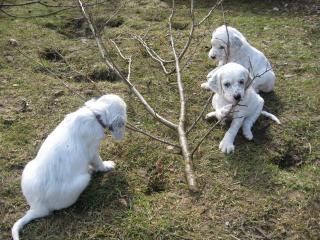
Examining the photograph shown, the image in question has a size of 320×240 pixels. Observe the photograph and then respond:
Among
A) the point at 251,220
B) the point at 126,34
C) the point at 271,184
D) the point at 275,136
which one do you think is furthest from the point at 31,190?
the point at 126,34

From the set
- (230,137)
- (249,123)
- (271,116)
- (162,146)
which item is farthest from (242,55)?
(162,146)

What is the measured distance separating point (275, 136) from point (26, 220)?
10.2ft

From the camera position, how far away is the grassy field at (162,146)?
14.7ft

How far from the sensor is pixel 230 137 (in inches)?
217

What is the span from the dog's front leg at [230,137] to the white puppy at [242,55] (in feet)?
3.40

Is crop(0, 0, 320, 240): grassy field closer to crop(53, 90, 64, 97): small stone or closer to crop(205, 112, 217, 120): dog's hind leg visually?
crop(53, 90, 64, 97): small stone

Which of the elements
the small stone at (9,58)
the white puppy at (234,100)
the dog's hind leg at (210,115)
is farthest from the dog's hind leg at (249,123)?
the small stone at (9,58)

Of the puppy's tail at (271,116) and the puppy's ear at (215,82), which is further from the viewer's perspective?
the puppy's tail at (271,116)

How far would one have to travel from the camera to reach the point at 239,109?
5633 mm

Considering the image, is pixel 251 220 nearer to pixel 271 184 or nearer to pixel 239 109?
pixel 271 184

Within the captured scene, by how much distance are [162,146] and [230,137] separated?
818 mm

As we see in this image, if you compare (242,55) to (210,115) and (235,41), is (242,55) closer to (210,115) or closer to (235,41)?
(235,41)

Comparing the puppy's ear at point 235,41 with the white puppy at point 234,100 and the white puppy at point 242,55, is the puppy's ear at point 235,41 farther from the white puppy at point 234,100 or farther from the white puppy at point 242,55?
the white puppy at point 234,100

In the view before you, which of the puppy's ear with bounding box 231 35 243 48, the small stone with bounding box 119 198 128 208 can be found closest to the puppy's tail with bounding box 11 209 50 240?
the small stone with bounding box 119 198 128 208
